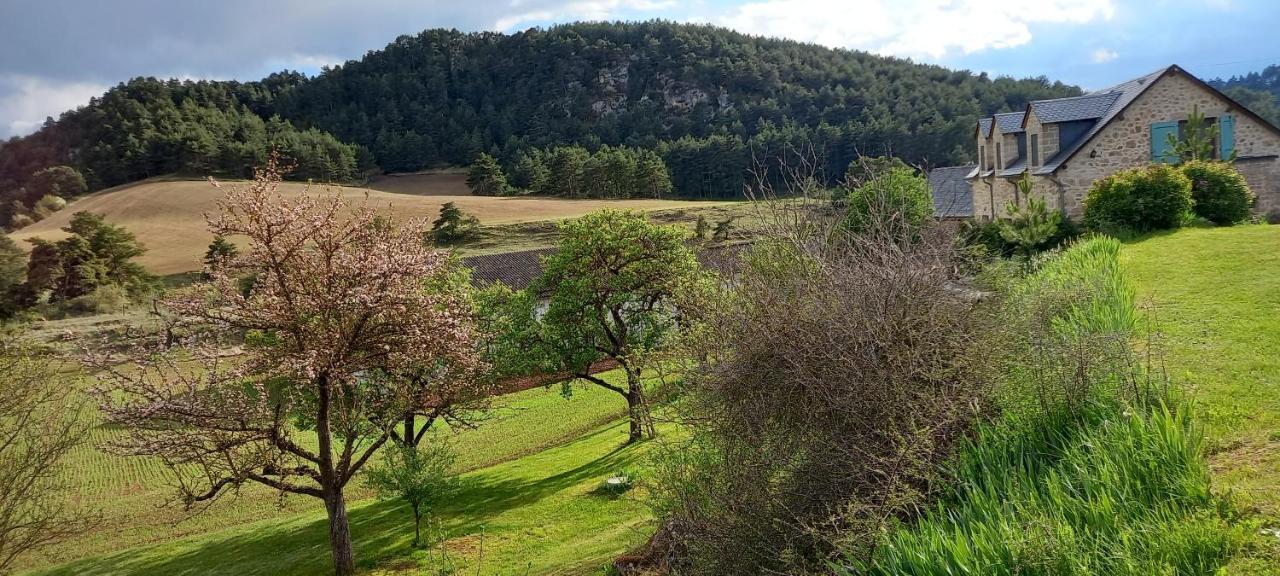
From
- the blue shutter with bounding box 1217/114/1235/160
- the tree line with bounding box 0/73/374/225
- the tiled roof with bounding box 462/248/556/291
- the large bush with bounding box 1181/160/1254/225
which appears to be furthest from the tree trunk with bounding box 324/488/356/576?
the tree line with bounding box 0/73/374/225

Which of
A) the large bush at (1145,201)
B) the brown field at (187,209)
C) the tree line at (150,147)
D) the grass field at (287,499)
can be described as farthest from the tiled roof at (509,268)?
the tree line at (150,147)

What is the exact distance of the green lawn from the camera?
185 inches

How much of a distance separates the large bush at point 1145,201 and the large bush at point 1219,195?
28.3 inches

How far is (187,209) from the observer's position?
262ft

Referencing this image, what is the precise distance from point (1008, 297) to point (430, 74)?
6519 inches

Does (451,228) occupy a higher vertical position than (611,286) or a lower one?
higher

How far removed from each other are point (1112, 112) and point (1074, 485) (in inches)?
967

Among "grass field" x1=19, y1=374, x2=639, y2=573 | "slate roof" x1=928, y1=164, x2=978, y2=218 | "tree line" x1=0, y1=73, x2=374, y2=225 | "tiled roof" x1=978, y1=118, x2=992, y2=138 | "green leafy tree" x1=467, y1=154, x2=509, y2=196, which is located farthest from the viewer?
"tree line" x1=0, y1=73, x2=374, y2=225

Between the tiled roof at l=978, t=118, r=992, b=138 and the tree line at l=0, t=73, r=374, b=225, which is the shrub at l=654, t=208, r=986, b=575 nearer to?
the tiled roof at l=978, t=118, r=992, b=138

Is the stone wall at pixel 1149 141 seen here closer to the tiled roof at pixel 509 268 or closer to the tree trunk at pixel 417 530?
the tree trunk at pixel 417 530

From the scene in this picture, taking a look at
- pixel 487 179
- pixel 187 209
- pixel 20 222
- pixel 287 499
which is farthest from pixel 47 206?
pixel 287 499

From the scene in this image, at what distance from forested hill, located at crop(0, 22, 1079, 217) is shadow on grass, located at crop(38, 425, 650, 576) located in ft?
231

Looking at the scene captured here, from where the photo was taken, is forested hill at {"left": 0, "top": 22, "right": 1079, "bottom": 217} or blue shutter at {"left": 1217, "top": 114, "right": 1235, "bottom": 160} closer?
blue shutter at {"left": 1217, "top": 114, "right": 1235, "bottom": 160}

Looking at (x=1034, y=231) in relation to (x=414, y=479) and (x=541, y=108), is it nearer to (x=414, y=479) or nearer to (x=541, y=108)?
(x=414, y=479)
